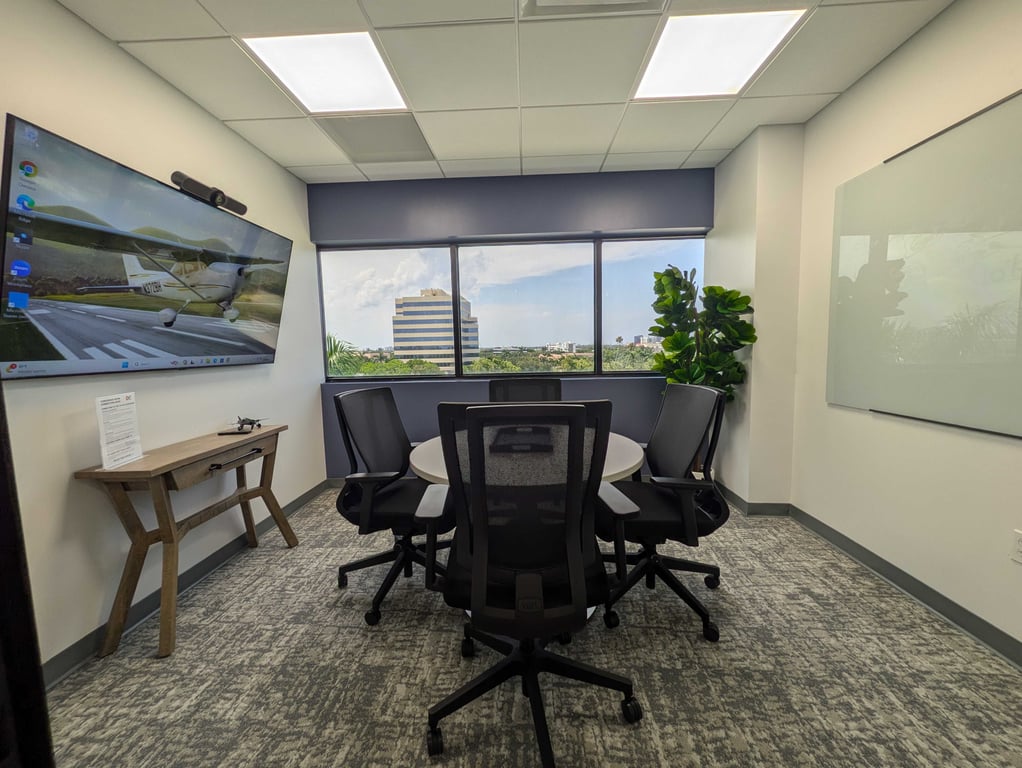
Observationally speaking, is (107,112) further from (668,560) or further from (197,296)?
(668,560)

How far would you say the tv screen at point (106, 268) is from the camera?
148 cm

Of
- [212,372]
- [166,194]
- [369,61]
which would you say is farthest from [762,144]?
[212,372]

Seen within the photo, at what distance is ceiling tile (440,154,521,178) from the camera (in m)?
3.25

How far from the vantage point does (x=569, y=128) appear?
9.11ft

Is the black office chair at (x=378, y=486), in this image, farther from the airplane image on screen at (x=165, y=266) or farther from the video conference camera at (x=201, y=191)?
the video conference camera at (x=201, y=191)

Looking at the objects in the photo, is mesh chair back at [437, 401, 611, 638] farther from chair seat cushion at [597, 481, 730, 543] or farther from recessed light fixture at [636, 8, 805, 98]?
recessed light fixture at [636, 8, 805, 98]

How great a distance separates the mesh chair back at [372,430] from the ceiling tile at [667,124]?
241 centimetres

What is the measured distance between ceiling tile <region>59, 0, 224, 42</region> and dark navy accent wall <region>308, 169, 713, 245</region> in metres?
1.75

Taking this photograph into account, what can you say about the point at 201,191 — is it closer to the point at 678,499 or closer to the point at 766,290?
the point at 678,499

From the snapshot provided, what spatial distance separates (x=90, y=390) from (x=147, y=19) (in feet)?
5.44

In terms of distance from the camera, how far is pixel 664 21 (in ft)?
6.11

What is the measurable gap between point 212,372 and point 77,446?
83 centimetres

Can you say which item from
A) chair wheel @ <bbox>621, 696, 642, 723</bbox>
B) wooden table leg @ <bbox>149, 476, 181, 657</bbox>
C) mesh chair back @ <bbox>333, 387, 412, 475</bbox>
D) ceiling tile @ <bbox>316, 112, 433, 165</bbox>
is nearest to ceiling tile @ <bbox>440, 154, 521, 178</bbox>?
ceiling tile @ <bbox>316, 112, 433, 165</bbox>

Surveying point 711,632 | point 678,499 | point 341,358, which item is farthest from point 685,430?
point 341,358
